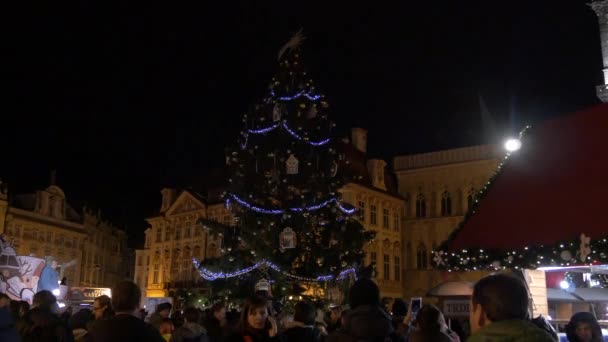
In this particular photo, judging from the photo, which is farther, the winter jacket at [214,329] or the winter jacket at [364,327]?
the winter jacket at [214,329]

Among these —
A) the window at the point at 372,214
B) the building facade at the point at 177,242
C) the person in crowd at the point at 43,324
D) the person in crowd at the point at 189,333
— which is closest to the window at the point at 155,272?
the building facade at the point at 177,242

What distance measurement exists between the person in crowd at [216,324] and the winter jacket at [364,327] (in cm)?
440

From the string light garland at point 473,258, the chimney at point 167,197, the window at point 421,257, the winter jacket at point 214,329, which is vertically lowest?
the winter jacket at point 214,329

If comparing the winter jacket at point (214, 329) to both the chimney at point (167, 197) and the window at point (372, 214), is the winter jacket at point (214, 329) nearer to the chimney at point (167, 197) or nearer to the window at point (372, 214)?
the window at point (372, 214)

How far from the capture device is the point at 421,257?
49.1 metres

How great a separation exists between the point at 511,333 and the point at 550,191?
5998 mm

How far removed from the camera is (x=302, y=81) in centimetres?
2348

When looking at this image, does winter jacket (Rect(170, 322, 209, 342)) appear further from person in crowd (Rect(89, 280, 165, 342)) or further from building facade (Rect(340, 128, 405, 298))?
building facade (Rect(340, 128, 405, 298))

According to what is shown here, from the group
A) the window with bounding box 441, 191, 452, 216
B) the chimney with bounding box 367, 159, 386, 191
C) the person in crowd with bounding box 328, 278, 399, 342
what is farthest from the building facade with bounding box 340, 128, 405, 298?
the person in crowd with bounding box 328, 278, 399, 342

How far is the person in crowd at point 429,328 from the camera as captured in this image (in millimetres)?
6004

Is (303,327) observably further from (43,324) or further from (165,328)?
(165,328)

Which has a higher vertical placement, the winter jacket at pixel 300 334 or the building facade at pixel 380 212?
the building facade at pixel 380 212

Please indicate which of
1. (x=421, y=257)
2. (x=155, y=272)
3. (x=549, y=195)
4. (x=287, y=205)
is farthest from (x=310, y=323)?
(x=155, y=272)

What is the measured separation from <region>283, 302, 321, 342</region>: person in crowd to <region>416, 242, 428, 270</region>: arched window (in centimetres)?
4325
